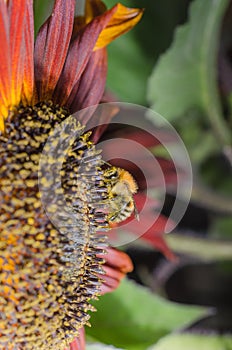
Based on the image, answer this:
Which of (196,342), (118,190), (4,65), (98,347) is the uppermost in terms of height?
(4,65)

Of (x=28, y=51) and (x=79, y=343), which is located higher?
(x=28, y=51)

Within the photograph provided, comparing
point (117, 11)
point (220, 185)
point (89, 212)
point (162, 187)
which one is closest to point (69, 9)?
point (117, 11)

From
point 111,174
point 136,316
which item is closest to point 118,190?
point 111,174

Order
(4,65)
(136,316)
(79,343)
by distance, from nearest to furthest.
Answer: (4,65), (79,343), (136,316)

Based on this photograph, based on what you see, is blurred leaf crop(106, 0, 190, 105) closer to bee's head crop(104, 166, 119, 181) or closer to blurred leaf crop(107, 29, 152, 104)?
blurred leaf crop(107, 29, 152, 104)

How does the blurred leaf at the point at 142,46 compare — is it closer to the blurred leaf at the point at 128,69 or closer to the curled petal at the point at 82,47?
the blurred leaf at the point at 128,69

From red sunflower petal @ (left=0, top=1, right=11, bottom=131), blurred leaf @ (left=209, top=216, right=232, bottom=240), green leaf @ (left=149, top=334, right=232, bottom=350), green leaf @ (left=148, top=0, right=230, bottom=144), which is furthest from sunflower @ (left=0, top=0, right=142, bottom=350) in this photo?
blurred leaf @ (left=209, top=216, right=232, bottom=240)

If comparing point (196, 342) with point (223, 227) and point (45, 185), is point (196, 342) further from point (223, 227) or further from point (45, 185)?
point (45, 185)
